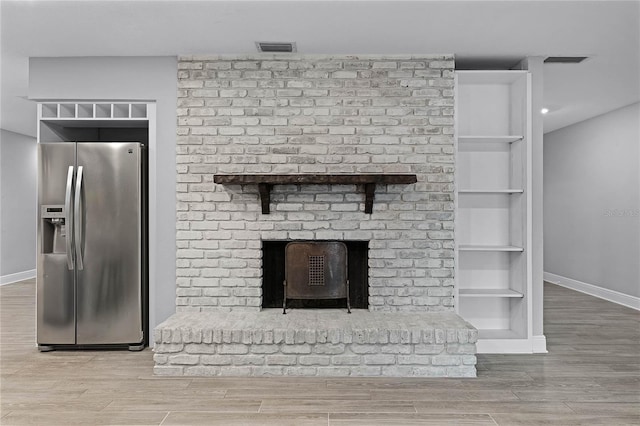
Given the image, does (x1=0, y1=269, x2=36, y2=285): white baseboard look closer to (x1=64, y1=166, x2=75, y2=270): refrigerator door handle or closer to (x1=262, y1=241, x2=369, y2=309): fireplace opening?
(x1=64, y1=166, x2=75, y2=270): refrigerator door handle

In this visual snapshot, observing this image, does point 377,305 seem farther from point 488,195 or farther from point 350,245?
point 488,195

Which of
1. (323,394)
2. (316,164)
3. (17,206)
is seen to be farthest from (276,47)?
(17,206)

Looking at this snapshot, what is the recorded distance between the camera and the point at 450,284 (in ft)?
13.1

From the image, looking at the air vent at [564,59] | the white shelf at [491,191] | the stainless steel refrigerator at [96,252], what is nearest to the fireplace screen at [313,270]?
the white shelf at [491,191]

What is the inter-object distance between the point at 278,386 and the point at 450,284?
5.32ft

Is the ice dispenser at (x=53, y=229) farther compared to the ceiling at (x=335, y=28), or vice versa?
the ice dispenser at (x=53, y=229)

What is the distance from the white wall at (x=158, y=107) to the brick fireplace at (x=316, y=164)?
102 millimetres

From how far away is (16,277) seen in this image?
307 inches

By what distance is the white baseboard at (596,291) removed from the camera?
5763 mm

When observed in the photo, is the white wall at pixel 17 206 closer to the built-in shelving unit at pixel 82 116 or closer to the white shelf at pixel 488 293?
the built-in shelving unit at pixel 82 116

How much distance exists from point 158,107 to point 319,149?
1351 millimetres

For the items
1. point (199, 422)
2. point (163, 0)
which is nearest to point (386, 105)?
point (163, 0)

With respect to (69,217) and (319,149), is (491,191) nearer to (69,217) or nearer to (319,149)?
(319,149)

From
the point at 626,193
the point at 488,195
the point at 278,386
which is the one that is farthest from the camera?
the point at 626,193
